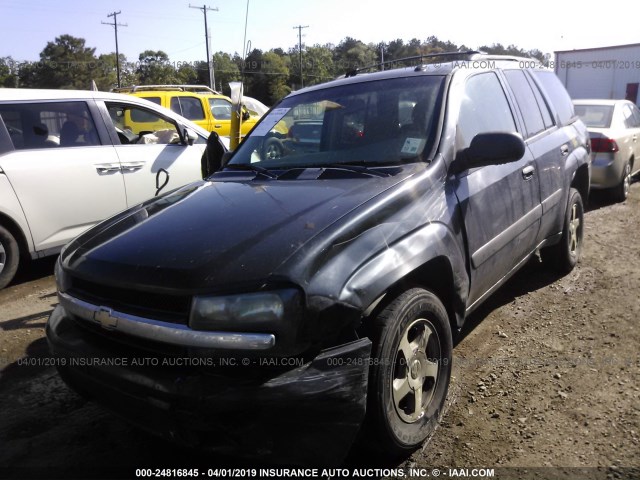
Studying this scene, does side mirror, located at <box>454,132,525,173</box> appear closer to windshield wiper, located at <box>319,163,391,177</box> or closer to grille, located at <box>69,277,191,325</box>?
windshield wiper, located at <box>319,163,391,177</box>

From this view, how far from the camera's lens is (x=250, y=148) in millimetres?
3666

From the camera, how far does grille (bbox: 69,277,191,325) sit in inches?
81.1

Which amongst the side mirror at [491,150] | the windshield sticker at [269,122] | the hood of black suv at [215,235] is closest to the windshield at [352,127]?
the windshield sticker at [269,122]

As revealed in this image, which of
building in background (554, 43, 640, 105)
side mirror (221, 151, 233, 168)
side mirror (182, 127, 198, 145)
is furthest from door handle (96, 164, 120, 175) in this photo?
building in background (554, 43, 640, 105)

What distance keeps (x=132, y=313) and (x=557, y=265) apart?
385 cm

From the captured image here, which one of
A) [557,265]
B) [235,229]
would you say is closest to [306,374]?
[235,229]

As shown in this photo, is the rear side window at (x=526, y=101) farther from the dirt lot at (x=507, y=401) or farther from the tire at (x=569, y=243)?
the dirt lot at (x=507, y=401)

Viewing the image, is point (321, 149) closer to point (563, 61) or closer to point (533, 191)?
point (533, 191)

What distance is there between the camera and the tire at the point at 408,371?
2209 millimetres

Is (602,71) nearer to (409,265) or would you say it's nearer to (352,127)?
(352,127)

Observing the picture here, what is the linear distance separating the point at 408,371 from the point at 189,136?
462 centimetres

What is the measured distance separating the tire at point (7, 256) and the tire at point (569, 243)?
4.78 metres

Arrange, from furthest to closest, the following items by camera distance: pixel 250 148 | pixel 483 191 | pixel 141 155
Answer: pixel 141 155 < pixel 250 148 < pixel 483 191

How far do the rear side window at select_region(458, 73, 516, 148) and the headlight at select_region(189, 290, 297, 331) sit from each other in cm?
163
